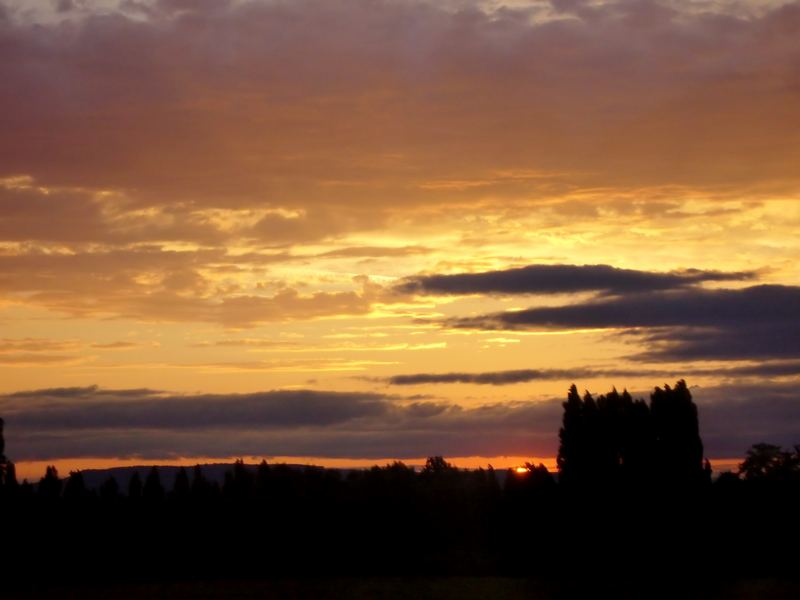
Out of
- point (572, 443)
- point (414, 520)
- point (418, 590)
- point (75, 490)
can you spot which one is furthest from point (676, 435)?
point (75, 490)

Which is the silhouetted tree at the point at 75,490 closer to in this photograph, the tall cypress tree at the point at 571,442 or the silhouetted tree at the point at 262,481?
the silhouetted tree at the point at 262,481

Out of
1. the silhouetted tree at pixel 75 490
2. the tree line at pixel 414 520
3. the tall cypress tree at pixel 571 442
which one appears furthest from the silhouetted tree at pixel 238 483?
the tall cypress tree at pixel 571 442

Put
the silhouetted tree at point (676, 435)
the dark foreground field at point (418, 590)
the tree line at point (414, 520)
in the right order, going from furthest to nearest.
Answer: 1. the silhouetted tree at point (676, 435)
2. the tree line at point (414, 520)
3. the dark foreground field at point (418, 590)

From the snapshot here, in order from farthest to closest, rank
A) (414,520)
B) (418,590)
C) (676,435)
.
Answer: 1. (676,435)
2. (414,520)
3. (418,590)

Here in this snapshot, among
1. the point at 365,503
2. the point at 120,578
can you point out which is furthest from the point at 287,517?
the point at 120,578

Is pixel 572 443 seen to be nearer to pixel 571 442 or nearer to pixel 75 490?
pixel 571 442

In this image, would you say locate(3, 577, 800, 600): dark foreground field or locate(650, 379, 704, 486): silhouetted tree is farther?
locate(650, 379, 704, 486): silhouetted tree

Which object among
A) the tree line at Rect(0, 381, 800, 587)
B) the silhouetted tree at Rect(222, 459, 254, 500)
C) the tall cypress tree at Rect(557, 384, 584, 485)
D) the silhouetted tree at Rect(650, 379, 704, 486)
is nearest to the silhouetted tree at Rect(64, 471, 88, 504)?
the tree line at Rect(0, 381, 800, 587)

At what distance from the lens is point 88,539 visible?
71000 millimetres

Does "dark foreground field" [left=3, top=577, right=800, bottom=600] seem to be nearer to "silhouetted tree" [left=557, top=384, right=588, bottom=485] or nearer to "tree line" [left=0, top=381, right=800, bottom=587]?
"tree line" [left=0, top=381, right=800, bottom=587]

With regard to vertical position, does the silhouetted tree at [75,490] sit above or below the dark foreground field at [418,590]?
above

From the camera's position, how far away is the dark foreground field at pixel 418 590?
54.7m

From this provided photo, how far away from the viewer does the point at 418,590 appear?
5738 centimetres

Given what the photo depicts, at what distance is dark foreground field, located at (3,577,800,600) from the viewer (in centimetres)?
5466
